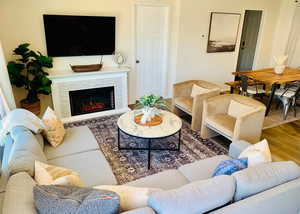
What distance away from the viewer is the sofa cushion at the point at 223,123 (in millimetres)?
3223

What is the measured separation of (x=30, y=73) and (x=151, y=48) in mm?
2547

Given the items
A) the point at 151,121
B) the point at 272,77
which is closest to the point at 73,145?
the point at 151,121

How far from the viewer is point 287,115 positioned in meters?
4.79

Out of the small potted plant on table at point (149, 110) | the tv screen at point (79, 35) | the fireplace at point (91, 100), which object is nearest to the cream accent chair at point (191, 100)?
the small potted plant on table at point (149, 110)

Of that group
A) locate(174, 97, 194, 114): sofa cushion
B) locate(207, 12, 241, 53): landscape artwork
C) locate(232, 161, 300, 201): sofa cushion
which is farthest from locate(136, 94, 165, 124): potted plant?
locate(207, 12, 241, 53): landscape artwork

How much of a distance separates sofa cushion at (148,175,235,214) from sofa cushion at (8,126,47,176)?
1032 millimetres

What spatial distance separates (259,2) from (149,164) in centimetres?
548

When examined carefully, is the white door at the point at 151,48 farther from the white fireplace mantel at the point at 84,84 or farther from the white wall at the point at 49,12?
the white fireplace mantel at the point at 84,84

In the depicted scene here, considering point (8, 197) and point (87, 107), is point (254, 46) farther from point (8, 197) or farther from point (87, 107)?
point (8, 197)

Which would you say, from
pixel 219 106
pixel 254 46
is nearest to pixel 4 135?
pixel 219 106

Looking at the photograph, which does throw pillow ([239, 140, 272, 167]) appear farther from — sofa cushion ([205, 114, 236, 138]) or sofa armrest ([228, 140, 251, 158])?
sofa cushion ([205, 114, 236, 138])

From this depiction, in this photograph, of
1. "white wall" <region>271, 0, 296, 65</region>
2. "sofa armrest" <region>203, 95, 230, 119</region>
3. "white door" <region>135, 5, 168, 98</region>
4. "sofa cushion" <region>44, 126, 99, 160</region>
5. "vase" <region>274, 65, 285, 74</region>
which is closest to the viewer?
"sofa cushion" <region>44, 126, 99, 160</region>

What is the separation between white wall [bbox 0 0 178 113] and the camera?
3650 millimetres

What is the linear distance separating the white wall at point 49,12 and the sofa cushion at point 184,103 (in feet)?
4.84
